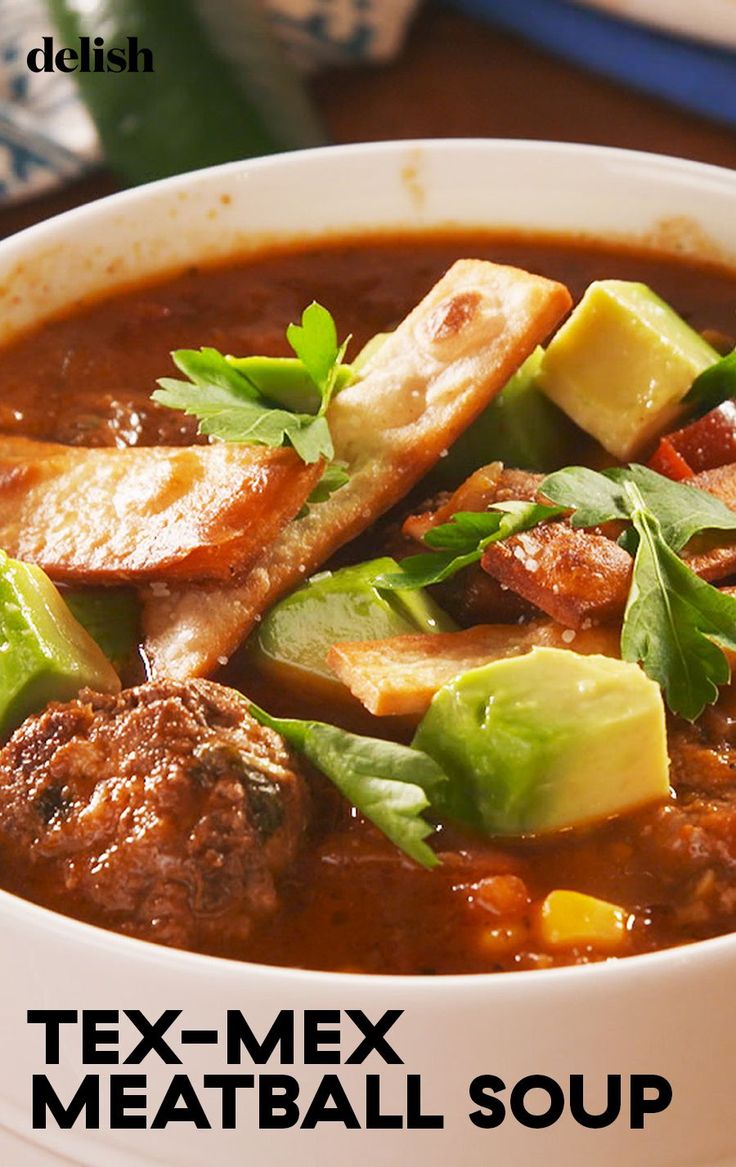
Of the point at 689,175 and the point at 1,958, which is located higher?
the point at 689,175

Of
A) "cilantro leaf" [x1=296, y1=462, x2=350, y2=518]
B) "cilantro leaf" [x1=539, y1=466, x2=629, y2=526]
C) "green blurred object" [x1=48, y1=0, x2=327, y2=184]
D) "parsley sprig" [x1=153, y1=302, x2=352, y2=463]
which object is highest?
"cilantro leaf" [x1=539, y1=466, x2=629, y2=526]

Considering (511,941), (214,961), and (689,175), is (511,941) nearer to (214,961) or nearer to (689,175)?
(214,961)

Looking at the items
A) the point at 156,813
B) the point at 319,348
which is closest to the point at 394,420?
the point at 319,348

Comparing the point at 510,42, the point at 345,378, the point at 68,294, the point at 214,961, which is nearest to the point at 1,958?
the point at 214,961

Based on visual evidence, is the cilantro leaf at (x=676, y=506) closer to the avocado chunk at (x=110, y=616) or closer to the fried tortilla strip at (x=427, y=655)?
the fried tortilla strip at (x=427, y=655)

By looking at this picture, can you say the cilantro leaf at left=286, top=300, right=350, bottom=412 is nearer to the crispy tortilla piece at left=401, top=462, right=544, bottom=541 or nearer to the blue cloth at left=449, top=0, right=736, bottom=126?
the crispy tortilla piece at left=401, top=462, right=544, bottom=541

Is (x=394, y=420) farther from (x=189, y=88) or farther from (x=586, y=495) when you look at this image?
(x=189, y=88)

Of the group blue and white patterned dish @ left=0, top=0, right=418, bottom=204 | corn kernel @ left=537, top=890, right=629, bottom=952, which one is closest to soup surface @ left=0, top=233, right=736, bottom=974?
corn kernel @ left=537, top=890, right=629, bottom=952
